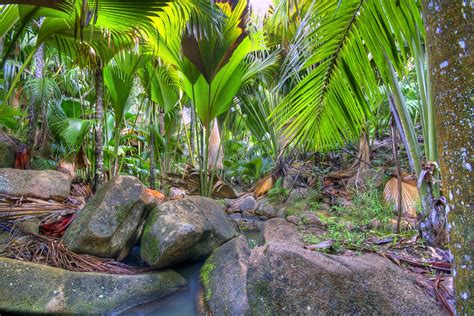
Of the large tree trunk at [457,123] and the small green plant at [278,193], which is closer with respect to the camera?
the large tree trunk at [457,123]

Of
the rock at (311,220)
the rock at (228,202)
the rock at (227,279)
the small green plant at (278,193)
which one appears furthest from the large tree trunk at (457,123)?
the rock at (228,202)

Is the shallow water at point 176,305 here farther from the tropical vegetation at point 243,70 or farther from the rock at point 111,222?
the tropical vegetation at point 243,70

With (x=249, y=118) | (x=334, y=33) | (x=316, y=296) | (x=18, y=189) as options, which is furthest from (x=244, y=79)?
(x=316, y=296)

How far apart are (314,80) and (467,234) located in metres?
1.36

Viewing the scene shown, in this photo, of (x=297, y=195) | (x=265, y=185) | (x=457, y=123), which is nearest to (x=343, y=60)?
(x=457, y=123)

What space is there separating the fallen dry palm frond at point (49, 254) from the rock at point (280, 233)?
1.18 metres

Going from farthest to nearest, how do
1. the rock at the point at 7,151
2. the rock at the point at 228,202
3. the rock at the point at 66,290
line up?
1. the rock at the point at 228,202
2. the rock at the point at 7,151
3. the rock at the point at 66,290

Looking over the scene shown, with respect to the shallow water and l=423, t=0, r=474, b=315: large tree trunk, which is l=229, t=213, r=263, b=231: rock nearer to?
the shallow water

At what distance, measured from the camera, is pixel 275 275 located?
155 cm

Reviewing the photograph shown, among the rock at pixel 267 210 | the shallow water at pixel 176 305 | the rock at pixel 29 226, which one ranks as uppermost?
the rock at pixel 267 210

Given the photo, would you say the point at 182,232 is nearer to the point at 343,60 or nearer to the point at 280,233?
the point at 280,233

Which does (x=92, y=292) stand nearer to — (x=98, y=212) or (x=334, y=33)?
(x=98, y=212)

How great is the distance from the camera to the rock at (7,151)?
325 cm

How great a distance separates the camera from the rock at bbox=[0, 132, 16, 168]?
3.25 m
